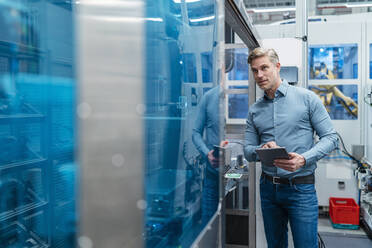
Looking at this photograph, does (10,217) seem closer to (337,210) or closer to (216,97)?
(216,97)

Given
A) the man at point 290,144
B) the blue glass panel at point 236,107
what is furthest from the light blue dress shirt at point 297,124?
the blue glass panel at point 236,107

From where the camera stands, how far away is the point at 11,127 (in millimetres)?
843

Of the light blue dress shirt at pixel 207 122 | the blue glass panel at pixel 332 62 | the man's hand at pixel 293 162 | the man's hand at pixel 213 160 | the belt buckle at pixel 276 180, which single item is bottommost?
the belt buckle at pixel 276 180

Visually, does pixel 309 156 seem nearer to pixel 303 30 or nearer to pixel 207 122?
pixel 207 122

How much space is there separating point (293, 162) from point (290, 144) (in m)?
0.17

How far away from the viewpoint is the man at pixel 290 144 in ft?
5.25

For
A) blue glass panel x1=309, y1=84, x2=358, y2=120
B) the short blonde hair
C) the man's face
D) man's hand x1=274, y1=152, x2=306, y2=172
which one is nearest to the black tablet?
man's hand x1=274, y1=152, x2=306, y2=172

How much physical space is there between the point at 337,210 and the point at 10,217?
319cm

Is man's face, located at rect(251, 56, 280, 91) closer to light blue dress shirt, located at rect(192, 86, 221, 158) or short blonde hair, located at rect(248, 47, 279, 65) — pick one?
short blonde hair, located at rect(248, 47, 279, 65)

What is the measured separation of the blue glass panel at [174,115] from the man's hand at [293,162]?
0.83m

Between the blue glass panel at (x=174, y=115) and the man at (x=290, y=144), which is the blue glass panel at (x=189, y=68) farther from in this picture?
the man at (x=290, y=144)

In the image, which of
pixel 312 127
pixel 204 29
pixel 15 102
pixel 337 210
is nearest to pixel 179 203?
pixel 204 29

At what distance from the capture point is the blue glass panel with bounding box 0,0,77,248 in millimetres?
738

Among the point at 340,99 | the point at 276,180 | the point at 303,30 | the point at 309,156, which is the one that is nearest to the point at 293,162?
the point at 309,156
